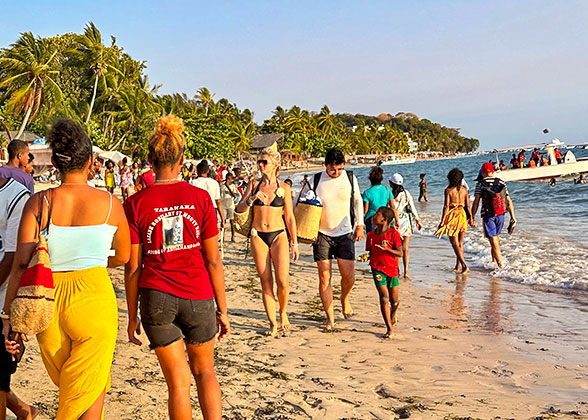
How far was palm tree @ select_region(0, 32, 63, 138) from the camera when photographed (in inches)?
1180

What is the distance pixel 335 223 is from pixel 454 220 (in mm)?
3922

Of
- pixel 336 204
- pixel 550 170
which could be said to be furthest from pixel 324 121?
pixel 336 204

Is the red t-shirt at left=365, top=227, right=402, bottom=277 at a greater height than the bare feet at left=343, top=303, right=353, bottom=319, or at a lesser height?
greater

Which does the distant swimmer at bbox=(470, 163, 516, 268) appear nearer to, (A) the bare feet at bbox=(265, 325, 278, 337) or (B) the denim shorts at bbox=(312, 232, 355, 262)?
(B) the denim shorts at bbox=(312, 232, 355, 262)

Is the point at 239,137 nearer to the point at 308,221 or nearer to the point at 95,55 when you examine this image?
the point at 95,55

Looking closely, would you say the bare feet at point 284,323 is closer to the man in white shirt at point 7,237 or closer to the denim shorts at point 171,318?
the denim shorts at point 171,318

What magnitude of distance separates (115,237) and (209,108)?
223 ft

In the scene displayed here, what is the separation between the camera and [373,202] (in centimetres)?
733

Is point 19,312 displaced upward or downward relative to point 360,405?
upward

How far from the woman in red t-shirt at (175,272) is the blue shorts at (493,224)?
7391 mm

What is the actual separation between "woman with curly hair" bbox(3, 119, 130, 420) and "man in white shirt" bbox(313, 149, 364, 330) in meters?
3.53

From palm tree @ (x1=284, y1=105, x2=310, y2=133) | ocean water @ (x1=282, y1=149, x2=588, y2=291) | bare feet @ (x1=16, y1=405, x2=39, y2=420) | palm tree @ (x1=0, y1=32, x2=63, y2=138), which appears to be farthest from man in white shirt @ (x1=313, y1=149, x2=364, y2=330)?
palm tree @ (x1=284, y1=105, x2=310, y2=133)

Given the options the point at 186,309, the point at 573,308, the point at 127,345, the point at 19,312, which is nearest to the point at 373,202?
the point at 573,308

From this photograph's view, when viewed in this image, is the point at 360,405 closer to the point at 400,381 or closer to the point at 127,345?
the point at 400,381
